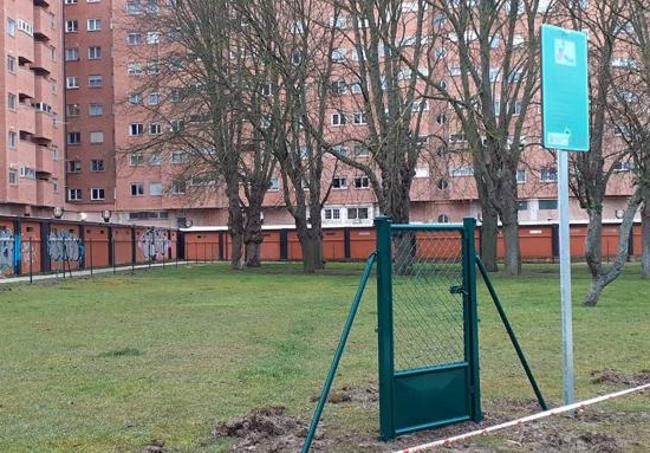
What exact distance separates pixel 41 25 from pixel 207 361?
57175 millimetres

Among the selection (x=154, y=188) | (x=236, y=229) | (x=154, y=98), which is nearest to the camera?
(x=236, y=229)

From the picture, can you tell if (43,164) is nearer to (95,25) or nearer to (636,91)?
(95,25)

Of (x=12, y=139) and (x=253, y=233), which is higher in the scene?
(x=12, y=139)

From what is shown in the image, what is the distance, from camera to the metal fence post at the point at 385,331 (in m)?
5.98

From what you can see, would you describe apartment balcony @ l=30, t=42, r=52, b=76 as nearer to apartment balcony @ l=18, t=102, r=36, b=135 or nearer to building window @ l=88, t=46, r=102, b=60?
apartment balcony @ l=18, t=102, r=36, b=135

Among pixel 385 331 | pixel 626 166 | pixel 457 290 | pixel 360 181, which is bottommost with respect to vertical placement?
pixel 385 331

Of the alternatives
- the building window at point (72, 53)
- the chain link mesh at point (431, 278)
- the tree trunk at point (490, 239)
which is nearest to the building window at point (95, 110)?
the building window at point (72, 53)

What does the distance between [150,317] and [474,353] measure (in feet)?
36.2

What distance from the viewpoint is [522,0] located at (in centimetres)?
3066

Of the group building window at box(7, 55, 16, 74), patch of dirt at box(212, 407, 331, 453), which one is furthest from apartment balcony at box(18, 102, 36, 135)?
patch of dirt at box(212, 407, 331, 453)

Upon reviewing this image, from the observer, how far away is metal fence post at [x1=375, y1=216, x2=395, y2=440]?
598cm

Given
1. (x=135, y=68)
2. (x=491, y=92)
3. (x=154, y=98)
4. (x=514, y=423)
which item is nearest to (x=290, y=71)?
(x=491, y=92)

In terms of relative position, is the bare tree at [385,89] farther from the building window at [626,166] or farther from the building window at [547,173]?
the building window at [547,173]

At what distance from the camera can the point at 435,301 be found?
26.1 ft
